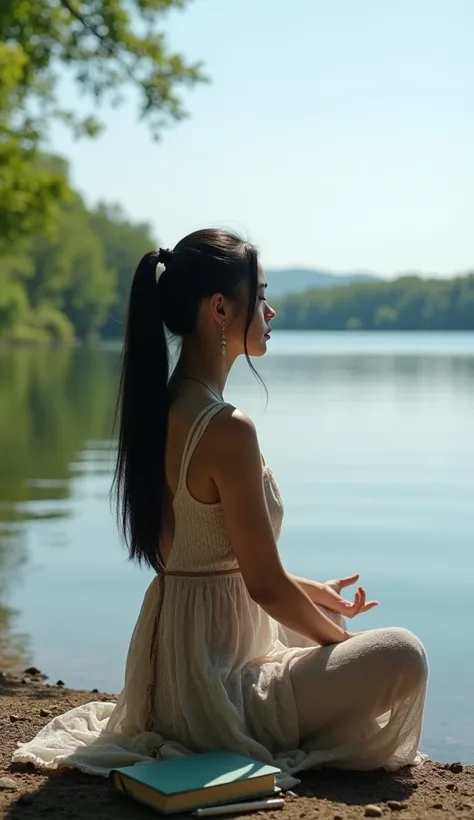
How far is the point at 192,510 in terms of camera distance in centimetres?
402

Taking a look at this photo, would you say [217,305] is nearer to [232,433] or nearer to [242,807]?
[232,433]

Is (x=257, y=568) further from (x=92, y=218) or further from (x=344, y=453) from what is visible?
(x=92, y=218)

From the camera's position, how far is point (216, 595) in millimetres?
4062

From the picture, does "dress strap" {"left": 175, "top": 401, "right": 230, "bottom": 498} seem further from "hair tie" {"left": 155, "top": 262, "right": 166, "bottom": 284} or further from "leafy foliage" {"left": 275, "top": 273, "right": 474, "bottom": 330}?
"leafy foliage" {"left": 275, "top": 273, "right": 474, "bottom": 330}

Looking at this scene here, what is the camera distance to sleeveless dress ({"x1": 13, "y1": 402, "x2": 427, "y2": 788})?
3949 mm

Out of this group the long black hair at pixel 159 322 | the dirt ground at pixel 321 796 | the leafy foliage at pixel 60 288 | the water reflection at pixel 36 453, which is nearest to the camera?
the dirt ground at pixel 321 796

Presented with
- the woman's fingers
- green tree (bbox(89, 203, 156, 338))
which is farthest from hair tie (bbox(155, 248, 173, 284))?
green tree (bbox(89, 203, 156, 338))

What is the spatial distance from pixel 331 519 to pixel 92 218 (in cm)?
11556

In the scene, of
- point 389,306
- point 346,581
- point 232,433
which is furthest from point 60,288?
point 232,433

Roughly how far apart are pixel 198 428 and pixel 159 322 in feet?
1.30

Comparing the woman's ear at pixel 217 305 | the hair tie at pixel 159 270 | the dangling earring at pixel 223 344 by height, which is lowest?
the dangling earring at pixel 223 344

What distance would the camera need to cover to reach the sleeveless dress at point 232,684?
395 cm

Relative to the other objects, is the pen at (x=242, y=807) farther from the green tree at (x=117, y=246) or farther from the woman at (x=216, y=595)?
the green tree at (x=117, y=246)

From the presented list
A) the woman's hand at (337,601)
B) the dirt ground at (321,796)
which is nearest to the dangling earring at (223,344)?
the woman's hand at (337,601)
